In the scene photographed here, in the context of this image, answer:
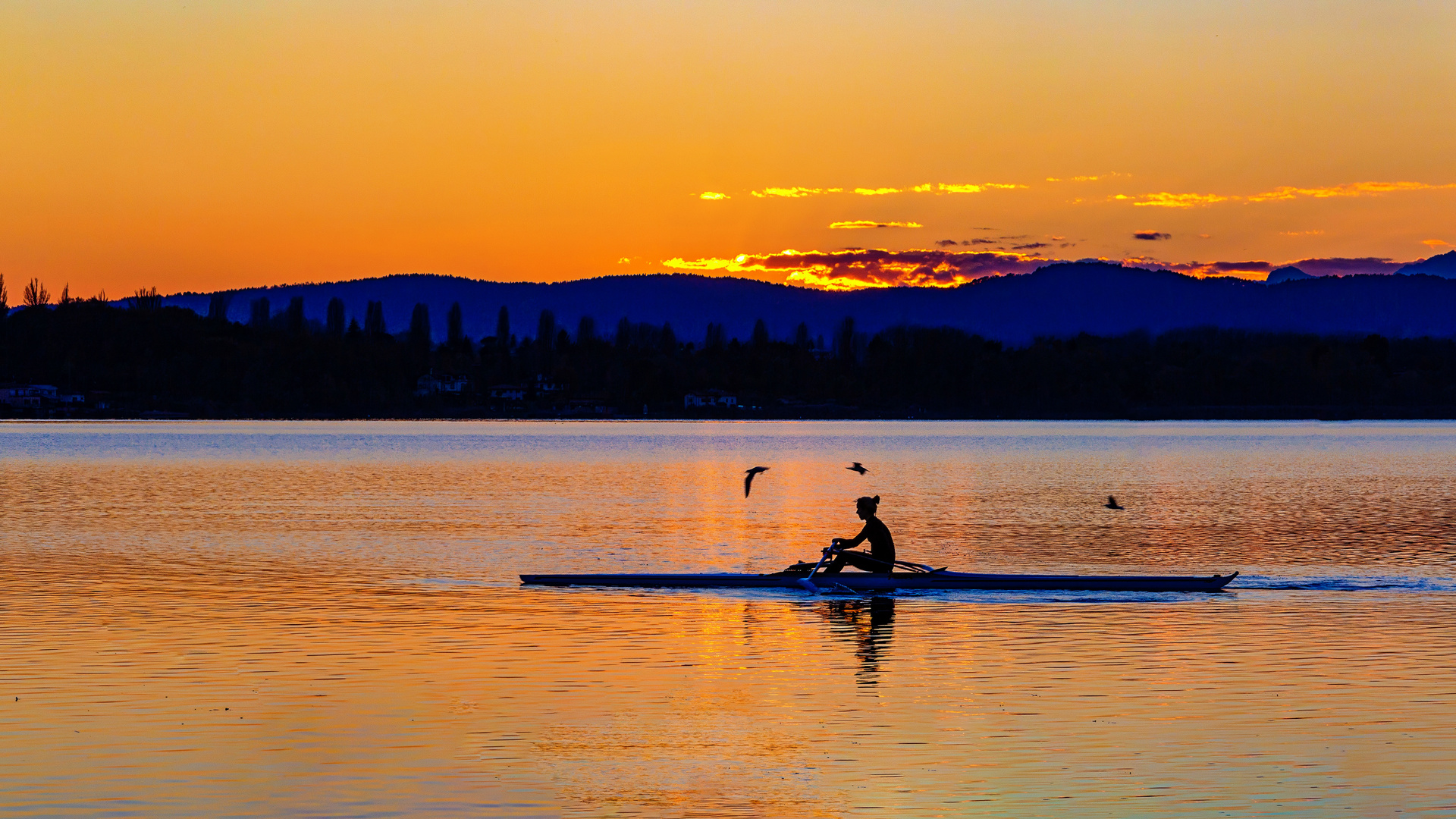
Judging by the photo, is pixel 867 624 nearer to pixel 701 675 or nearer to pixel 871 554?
pixel 871 554

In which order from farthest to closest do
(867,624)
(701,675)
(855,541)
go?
1. (855,541)
2. (867,624)
3. (701,675)

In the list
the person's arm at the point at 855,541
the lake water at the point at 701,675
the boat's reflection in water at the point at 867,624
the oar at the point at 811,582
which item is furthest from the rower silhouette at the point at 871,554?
the lake water at the point at 701,675

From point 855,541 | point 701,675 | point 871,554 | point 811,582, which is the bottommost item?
point 701,675

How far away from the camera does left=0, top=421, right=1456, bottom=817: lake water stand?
1554cm

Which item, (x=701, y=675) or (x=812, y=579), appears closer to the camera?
(x=701, y=675)

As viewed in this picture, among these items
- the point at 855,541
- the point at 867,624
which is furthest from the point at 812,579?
the point at 867,624

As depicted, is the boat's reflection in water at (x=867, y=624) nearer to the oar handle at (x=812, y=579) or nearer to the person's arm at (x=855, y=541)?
the oar handle at (x=812, y=579)

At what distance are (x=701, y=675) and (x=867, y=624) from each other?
626 cm

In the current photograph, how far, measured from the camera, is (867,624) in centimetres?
2791

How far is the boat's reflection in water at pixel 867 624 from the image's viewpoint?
2309cm

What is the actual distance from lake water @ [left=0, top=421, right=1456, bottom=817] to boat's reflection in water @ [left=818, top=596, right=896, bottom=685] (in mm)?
111

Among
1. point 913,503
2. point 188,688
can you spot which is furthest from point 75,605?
point 913,503

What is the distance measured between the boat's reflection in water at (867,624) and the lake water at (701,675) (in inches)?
4.4

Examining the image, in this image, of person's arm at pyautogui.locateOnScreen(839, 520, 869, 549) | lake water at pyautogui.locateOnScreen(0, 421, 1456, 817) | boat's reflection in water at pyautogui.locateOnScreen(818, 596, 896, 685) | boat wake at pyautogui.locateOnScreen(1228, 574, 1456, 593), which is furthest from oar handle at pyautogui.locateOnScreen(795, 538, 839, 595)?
boat wake at pyautogui.locateOnScreen(1228, 574, 1456, 593)
